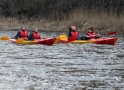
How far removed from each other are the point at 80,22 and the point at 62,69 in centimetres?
1950

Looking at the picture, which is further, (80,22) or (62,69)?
(80,22)

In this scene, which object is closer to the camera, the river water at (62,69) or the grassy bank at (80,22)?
the river water at (62,69)

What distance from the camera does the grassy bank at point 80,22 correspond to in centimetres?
3062

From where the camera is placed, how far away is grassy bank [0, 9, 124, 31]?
3062 centimetres

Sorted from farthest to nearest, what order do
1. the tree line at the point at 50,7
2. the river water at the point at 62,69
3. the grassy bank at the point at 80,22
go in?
1. the tree line at the point at 50,7
2. the grassy bank at the point at 80,22
3. the river water at the point at 62,69

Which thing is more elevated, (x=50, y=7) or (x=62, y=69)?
(x=50, y=7)

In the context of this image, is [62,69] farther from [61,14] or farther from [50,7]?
[50,7]

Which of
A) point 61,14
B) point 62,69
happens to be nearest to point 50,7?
point 61,14

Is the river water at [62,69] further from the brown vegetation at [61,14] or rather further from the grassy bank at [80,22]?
the brown vegetation at [61,14]

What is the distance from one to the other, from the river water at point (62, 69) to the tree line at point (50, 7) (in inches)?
749

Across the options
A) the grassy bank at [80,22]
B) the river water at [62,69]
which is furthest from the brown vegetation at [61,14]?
the river water at [62,69]

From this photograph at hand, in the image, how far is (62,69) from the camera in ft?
43.1

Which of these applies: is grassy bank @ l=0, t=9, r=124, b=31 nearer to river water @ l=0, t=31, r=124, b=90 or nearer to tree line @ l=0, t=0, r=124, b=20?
tree line @ l=0, t=0, r=124, b=20

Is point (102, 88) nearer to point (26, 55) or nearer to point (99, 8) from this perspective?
point (26, 55)
